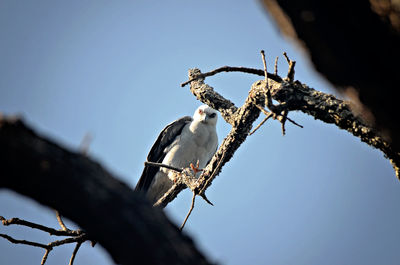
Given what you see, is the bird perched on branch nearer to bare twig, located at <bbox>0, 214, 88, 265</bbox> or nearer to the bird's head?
the bird's head

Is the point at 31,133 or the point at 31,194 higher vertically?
the point at 31,133

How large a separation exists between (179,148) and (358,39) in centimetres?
469

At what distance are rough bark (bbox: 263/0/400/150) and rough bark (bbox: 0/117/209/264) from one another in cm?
76

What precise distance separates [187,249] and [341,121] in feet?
4.72

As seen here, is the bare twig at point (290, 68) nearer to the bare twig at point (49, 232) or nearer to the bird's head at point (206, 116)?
the bare twig at point (49, 232)

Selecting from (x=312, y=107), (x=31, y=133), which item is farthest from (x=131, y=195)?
(x=312, y=107)

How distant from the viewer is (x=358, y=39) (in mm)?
1088

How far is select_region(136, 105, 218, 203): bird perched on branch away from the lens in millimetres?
5520

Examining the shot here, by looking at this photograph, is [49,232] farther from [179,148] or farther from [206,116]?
[206,116]

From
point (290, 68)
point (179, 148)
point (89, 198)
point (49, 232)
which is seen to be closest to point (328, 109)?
point (290, 68)

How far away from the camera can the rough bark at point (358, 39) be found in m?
1.08

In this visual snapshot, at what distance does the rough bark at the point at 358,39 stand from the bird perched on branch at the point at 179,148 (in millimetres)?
4346

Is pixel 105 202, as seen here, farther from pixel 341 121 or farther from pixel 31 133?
pixel 341 121

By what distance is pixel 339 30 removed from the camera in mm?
1086
